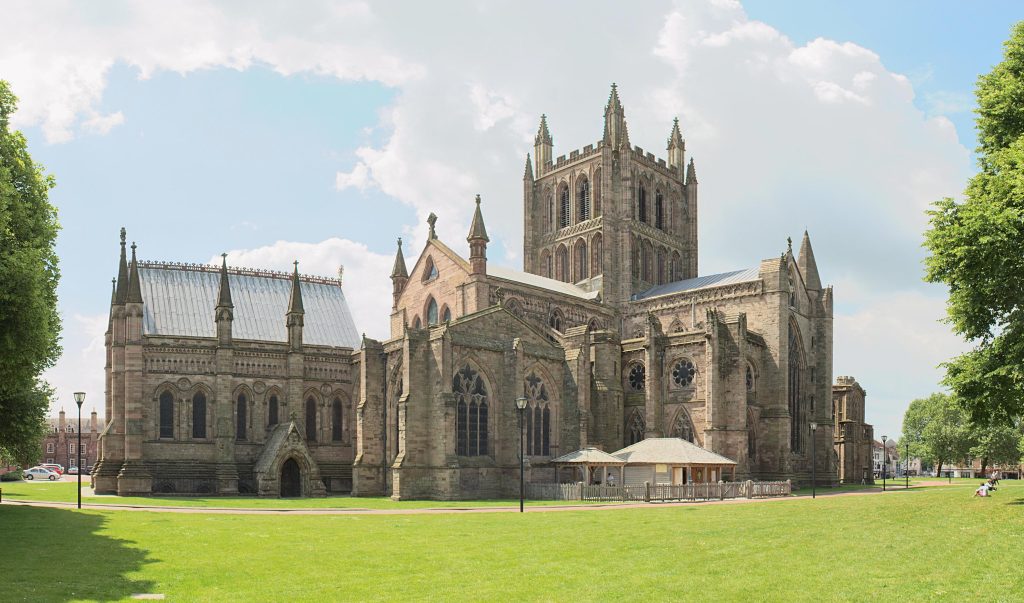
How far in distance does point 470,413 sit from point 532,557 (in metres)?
28.0

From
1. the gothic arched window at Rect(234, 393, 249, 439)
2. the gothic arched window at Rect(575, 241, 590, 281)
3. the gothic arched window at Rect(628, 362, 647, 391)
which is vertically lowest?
the gothic arched window at Rect(234, 393, 249, 439)

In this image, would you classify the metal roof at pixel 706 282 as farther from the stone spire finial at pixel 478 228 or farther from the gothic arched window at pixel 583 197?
the stone spire finial at pixel 478 228

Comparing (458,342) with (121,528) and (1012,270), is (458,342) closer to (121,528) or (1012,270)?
(121,528)

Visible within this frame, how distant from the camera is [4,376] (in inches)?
1006

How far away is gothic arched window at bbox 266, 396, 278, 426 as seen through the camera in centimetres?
5188

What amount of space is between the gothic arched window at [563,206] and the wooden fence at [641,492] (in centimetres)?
3514

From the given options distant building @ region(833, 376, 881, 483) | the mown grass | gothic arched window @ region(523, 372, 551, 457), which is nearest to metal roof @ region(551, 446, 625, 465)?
gothic arched window @ region(523, 372, 551, 457)

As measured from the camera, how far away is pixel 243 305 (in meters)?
56.6

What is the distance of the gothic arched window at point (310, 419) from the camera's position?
176 feet

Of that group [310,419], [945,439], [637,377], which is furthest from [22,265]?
[945,439]

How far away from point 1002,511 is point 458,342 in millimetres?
27645

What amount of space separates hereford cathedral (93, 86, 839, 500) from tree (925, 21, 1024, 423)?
21312mm

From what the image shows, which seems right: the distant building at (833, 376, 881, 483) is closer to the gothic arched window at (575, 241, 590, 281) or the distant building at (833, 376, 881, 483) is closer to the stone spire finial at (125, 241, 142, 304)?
the gothic arched window at (575, 241, 590, 281)

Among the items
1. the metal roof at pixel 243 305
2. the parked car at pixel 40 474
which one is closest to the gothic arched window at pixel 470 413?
the metal roof at pixel 243 305
